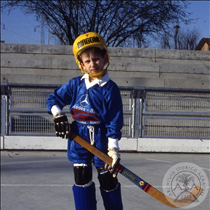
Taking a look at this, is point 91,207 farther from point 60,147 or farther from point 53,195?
point 60,147

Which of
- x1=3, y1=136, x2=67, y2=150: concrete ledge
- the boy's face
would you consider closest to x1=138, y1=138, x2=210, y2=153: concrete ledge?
x1=3, y1=136, x2=67, y2=150: concrete ledge

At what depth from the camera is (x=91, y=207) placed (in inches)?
94.3

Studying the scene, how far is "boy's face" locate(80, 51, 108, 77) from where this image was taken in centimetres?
226

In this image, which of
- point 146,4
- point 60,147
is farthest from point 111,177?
point 146,4

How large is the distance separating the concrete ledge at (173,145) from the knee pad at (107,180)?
4.76 m

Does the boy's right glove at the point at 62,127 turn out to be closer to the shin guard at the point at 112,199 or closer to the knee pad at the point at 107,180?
the knee pad at the point at 107,180

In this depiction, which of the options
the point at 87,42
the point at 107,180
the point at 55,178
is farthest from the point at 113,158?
the point at 55,178

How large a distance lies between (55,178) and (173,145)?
10.7 feet

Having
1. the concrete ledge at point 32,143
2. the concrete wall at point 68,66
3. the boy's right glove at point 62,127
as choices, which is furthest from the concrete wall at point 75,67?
the boy's right glove at point 62,127

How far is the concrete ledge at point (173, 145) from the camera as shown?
6.78 m

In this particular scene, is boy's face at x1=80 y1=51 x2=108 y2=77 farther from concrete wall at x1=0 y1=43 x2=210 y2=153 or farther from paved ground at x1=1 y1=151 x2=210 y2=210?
concrete wall at x1=0 y1=43 x2=210 y2=153

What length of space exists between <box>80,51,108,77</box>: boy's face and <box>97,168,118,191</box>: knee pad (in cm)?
82

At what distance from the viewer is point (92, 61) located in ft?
7.43

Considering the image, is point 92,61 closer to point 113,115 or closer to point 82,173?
point 113,115
